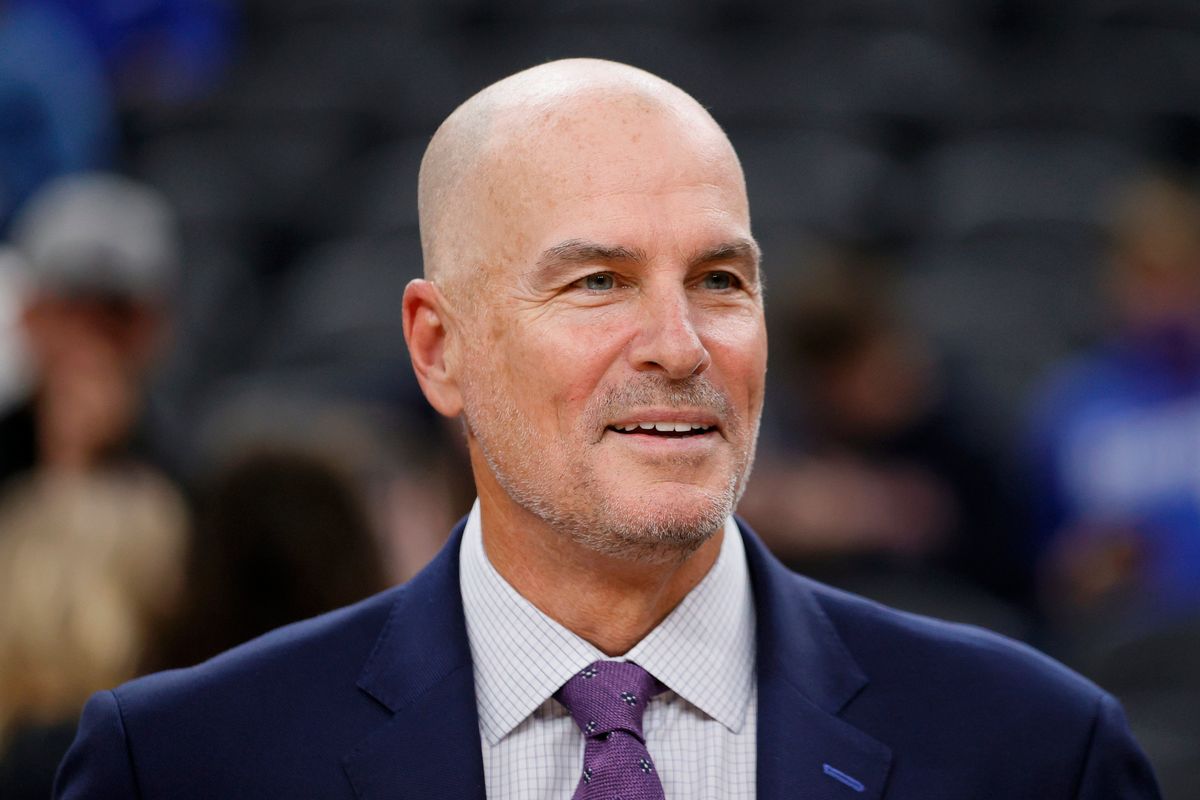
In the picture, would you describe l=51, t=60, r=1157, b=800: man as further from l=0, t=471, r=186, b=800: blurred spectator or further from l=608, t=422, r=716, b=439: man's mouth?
l=0, t=471, r=186, b=800: blurred spectator

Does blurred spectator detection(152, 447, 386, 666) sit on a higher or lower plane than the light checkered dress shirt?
lower

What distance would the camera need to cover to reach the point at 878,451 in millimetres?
5777

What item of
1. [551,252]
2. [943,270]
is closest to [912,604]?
[551,252]

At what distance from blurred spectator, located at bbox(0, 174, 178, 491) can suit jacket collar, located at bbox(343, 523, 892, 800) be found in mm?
2184

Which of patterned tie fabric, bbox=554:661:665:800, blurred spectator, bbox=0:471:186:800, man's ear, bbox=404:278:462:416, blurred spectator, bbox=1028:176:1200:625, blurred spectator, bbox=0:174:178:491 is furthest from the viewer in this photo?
blurred spectator, bbox=1028:176:1200:625

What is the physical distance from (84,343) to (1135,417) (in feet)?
11.1

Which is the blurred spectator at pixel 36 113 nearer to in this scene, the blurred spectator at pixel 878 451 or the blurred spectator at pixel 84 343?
the blurred spectator at pixel 84 343

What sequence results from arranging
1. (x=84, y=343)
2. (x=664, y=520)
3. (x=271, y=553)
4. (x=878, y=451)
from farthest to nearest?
(x=878, y=451) → (x=84, y=343) → (x=271, y=553) → (x=664, y=520)

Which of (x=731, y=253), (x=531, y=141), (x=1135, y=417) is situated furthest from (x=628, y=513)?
(x=1135, y=417)

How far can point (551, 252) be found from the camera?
2488mm

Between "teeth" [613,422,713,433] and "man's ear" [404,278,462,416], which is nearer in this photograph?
"teeth" [613,422,713,433]

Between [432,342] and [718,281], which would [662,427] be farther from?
[432,342]

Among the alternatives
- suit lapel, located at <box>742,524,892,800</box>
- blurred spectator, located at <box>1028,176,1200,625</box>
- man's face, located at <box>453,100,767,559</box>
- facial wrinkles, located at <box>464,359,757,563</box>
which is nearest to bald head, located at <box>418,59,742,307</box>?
man's face, located at <box>453,100,767,559</box>

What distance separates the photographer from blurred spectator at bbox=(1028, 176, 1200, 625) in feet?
19.3
